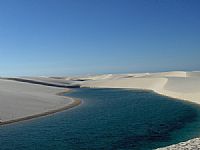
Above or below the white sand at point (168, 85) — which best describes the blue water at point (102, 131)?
below

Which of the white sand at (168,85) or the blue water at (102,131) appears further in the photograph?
the white sand at (168,85)

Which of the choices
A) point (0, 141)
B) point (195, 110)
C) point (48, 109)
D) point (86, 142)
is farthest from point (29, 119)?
point (195, 110)

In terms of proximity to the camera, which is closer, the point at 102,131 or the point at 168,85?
the point at 102,131

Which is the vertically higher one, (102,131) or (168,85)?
(168,85)

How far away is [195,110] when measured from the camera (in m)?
28.3

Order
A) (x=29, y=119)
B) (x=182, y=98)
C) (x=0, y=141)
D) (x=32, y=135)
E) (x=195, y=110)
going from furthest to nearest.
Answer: (x=182, y=98) < (x=195, y=110) < (x=29, y=119) < (x=32, y=135) < (x=0, y=141)

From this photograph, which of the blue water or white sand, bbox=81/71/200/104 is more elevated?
white sand, bbox=81/71/200/104

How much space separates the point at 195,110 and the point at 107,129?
427 inches

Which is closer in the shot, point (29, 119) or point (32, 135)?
point (32, 135)

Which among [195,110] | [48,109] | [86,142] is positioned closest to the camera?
[86,142]

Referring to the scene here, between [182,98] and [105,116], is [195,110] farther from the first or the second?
[182,98]

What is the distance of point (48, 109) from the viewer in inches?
1252

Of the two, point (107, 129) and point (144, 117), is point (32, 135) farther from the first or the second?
point (144, 117)

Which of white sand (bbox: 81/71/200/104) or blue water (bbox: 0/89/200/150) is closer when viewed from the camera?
blue water (bbox: 0/89/200/150)
